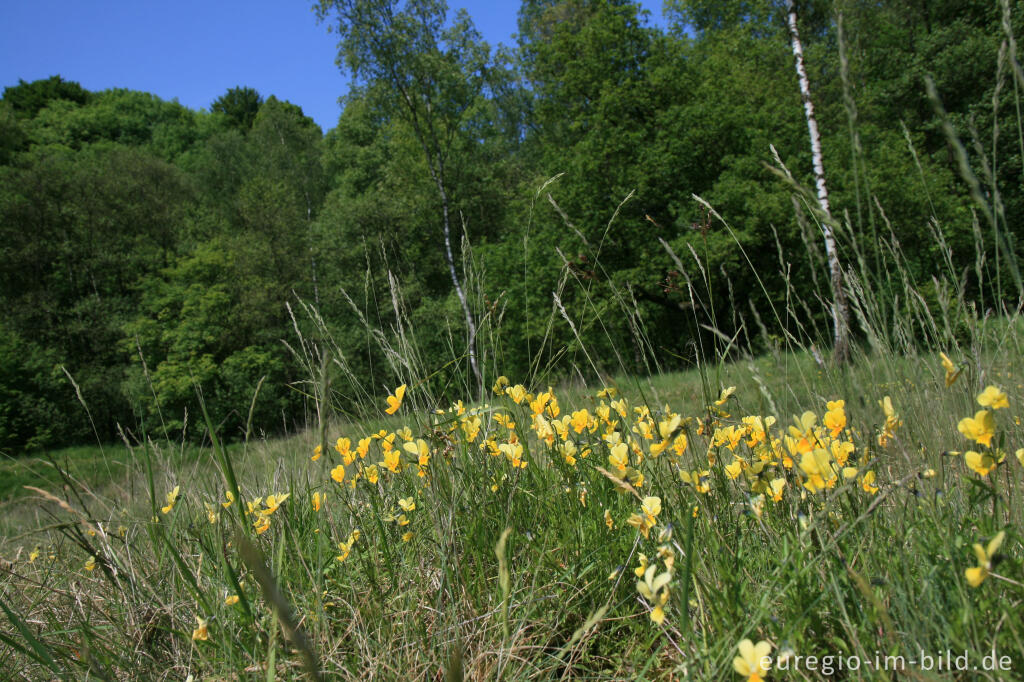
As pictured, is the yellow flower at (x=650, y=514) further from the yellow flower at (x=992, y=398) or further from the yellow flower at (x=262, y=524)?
the yellow flower at (x=262, y=524)

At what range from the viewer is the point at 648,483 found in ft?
5.33

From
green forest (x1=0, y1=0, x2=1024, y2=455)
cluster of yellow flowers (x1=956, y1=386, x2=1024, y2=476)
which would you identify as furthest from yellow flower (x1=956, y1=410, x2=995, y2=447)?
green forest (x1=0, y1=0, x2=1024, y2=455)

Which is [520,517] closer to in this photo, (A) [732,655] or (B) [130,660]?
(A) [732,655]

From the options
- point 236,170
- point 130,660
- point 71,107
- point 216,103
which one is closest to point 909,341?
point 130,660

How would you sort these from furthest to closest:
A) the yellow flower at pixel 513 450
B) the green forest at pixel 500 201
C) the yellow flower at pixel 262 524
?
the green forest at pixel 500 201 < the yellow flower at pixel 262 524 < the yellow flower at pixel 513 450

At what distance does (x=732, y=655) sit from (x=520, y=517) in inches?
31.2

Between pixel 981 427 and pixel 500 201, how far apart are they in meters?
25.6

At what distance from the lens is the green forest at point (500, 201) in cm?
1542

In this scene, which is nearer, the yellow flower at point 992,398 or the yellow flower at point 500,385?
the yellow flower at point 992,398

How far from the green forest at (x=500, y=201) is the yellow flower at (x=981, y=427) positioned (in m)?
8.44

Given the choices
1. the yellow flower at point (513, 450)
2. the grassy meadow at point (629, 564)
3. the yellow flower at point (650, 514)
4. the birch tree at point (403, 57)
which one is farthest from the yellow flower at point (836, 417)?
the birch tree at point (403, 57)

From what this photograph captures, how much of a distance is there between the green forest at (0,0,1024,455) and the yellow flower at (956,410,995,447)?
844 cm

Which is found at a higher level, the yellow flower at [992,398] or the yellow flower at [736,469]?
the yellow flower at [992,398]

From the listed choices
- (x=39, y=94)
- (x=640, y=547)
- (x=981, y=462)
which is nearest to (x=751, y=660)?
(x=981, y=462)
